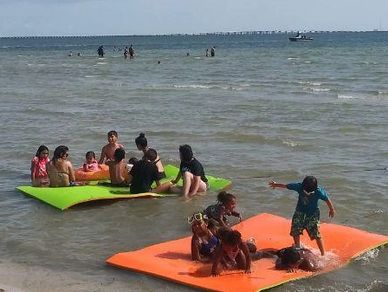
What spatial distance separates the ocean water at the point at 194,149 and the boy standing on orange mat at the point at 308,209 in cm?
57

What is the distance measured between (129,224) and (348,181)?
4473 mm

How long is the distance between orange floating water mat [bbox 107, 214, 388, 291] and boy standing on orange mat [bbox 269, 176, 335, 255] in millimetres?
335

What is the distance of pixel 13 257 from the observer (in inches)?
311

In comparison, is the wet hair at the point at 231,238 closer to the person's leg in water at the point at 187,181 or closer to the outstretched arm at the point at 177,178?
the person's leg in water at the point at 187,181

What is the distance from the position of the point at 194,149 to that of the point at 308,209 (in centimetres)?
764

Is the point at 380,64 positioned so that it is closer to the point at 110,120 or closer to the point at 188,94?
the point at 188,94

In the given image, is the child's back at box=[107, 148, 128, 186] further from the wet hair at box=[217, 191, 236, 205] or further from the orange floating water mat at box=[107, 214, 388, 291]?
the wet hair at box=[217, 191, 236, 205]

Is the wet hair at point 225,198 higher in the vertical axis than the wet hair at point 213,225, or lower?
higher

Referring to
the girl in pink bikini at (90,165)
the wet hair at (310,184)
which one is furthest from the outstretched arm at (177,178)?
the wet hair at (310,184)

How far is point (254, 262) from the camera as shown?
292 inches

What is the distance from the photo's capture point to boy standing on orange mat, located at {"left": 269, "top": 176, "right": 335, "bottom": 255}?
24.6ft

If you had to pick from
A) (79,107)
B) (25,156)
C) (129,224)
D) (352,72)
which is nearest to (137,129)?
(25,156)

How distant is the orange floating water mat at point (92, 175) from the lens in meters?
11.6

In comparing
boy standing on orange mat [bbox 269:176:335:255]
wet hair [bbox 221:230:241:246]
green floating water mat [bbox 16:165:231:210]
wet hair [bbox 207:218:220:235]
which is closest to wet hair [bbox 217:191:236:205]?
wet hair [bbox 207:218:220:235]
